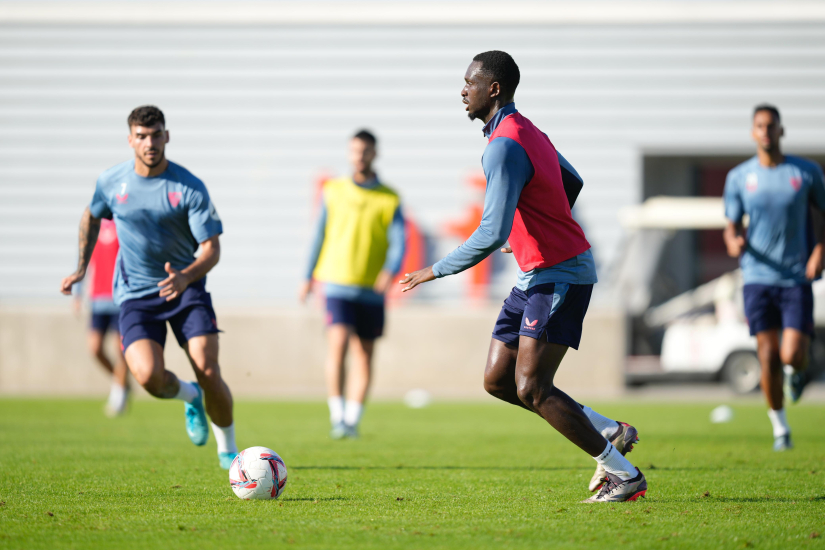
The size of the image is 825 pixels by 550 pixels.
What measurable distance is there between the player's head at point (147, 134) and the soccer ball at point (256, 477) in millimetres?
2091

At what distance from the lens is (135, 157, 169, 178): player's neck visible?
624cm

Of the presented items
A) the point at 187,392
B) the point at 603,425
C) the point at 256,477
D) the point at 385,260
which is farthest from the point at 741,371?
the point at 256,477

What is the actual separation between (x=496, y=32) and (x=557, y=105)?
6.20 ft

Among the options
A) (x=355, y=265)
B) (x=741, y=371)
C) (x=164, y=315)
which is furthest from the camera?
(x=741, y=371)

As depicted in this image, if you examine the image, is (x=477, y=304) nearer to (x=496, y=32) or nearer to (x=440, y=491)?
(x=496, y=32)

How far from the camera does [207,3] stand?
1911 centimetres

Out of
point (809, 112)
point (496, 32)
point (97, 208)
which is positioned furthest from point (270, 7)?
point (97, 208)

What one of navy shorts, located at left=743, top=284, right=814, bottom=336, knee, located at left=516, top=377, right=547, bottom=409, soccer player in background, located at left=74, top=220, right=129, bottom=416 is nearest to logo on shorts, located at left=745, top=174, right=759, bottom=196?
navy shorts, located at left=743, top=284, right=814, bottom=336

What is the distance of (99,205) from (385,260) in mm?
3698

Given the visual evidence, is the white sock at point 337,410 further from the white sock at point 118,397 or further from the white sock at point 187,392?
the white sock at point 118,397

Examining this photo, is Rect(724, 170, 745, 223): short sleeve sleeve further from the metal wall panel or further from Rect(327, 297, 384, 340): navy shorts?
the metal wall panel

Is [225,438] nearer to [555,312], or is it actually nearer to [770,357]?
[555,312]

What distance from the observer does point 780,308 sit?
25.5 feet

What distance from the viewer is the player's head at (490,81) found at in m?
4.98
